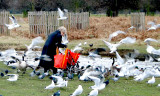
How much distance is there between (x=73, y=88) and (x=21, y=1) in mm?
31184

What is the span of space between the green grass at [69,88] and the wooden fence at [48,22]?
12778 mm

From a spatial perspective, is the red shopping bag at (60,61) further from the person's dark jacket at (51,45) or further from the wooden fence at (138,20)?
the wooden fence at (138,20)

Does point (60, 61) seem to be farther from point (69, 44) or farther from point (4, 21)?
point (4, 21)

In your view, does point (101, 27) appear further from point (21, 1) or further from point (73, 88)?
point (73, 88)

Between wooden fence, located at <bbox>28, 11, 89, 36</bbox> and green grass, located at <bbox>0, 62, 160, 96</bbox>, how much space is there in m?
12.8

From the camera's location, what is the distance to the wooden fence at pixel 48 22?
76.4ft

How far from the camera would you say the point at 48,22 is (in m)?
23.4

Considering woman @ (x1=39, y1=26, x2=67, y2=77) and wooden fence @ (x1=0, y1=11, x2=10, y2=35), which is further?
wooden fence @ (x1=0, y1=11, x2=10, y2=35)

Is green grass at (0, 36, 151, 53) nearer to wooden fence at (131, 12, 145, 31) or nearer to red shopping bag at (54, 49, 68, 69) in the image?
wooden fence at (131, 12, 145, 31)

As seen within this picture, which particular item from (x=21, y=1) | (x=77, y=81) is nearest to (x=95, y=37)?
(x=77, y=81)

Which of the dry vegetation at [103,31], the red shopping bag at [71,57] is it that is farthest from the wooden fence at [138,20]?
the red shopping bag at [71,57]

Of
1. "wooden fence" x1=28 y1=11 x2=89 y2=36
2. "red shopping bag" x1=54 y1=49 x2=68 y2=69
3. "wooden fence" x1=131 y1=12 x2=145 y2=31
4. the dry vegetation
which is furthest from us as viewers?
"wooden fence" x1=131 y1=12 x2=145 y2=31

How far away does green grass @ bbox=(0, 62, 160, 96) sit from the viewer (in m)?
8.50

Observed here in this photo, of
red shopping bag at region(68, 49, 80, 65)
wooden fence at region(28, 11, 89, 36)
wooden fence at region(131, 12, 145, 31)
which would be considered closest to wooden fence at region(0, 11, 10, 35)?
wooden fence at region(28, 11, 89, 36)
